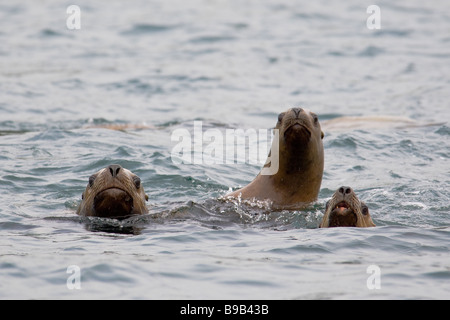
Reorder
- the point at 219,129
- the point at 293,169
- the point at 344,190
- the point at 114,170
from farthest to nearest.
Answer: the point at 219,129 → the point at 293,169 → the point at 114,170 → the point at 344,190

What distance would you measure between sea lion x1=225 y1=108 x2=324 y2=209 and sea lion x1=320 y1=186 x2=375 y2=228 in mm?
1056

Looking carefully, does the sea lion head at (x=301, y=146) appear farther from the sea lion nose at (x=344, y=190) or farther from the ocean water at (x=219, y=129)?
the sea lion nose at (x=344, y=190)

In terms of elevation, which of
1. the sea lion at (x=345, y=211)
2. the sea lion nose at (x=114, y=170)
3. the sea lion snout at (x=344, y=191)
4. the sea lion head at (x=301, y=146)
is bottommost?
the sea lion at (x=345, y=211)

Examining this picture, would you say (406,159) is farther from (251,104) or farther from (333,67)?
(333,67)

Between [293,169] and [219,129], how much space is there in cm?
515

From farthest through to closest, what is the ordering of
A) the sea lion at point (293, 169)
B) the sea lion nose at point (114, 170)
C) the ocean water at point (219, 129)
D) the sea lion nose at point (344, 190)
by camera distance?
the sea lion at point (293, 169), the sea lion nose at point (114, 170), the sea lion nose at point (344, 190), the ocean water at point (219, 129)

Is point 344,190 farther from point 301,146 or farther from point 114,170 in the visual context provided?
point 114,170

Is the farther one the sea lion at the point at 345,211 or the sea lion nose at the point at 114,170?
the sea lion nose at the point at 114,170

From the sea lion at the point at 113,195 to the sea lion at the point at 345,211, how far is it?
1.75 m

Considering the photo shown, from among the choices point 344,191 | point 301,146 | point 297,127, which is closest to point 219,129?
point 301,146

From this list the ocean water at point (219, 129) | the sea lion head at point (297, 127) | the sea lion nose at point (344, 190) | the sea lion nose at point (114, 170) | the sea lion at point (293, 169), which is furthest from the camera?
the sea lion at point (293, 169)

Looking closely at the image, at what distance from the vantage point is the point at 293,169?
8.87 metres

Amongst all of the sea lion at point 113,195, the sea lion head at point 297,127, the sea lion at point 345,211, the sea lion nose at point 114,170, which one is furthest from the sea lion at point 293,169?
the sea lion nose at point 114,170

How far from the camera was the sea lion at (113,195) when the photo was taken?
7.89 metres
